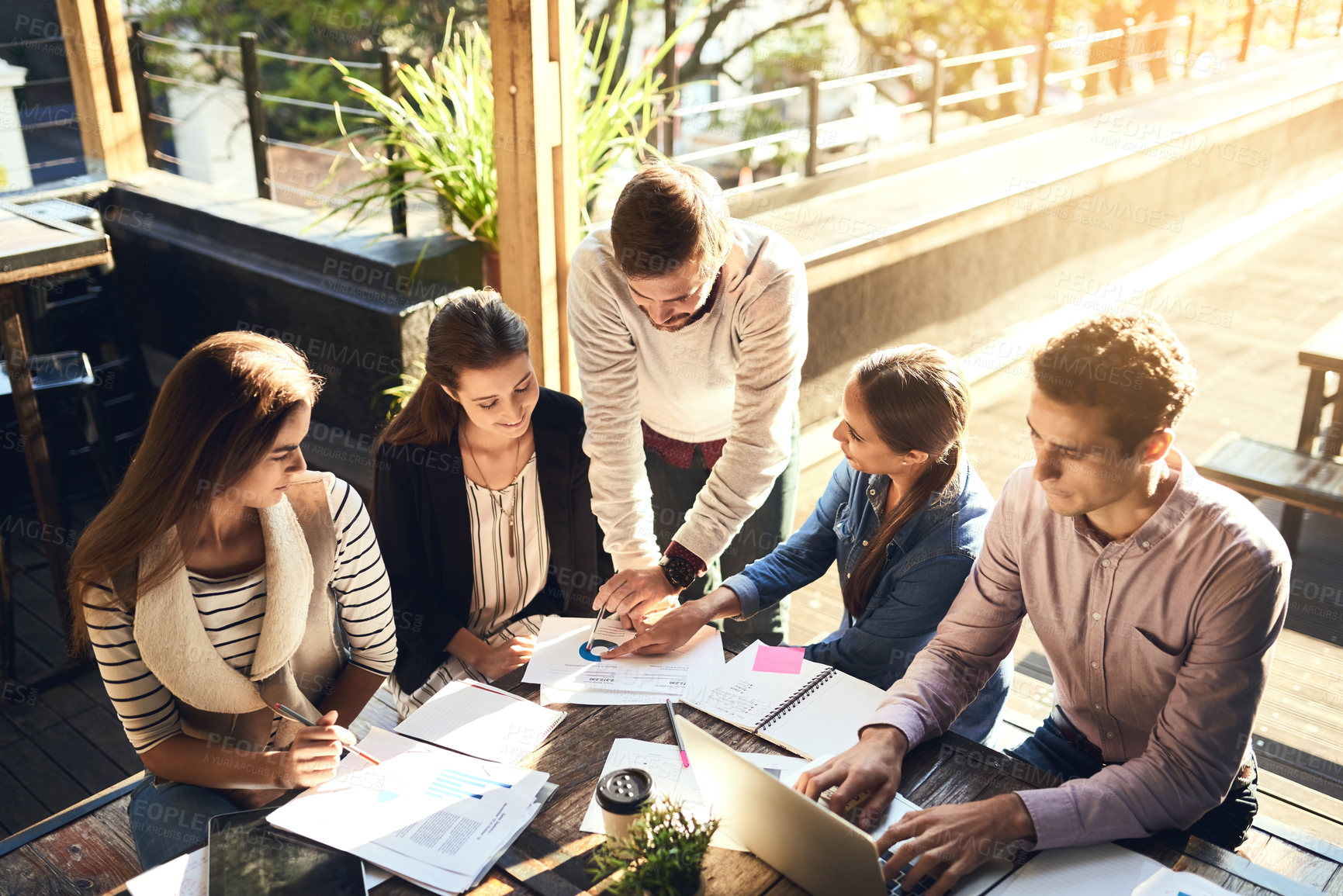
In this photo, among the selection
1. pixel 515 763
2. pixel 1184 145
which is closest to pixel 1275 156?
pixel 1184 145

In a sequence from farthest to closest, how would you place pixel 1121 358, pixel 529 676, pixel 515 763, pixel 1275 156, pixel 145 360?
pixel 145 360, pixel 1275 156, pixel 529 676, pixel 515 763, pixel 1121 358

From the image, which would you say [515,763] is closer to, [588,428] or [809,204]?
[588,428]

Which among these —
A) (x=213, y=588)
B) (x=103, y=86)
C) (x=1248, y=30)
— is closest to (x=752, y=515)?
(x=213, y=588)

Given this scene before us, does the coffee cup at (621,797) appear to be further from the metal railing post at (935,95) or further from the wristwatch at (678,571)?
the metal railing post at (935,95)

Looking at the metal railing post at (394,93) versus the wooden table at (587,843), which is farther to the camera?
the metal railing post at (394,93)

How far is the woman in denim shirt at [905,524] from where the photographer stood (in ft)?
5.71

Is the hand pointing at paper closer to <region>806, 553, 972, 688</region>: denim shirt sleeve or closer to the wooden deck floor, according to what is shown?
<region>806, 553, 972, 688</region>: denim shirt sleeve

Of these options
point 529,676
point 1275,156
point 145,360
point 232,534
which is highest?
point 1275,156

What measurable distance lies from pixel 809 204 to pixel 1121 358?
3622 millimetres

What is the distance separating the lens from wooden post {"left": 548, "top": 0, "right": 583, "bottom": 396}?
9.29 feet

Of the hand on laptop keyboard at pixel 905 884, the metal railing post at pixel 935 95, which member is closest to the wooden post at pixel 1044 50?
the metal railing post at pixel 935 95

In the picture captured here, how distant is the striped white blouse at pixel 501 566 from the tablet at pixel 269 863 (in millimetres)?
745

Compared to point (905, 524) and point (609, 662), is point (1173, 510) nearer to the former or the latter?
point (905, 524)

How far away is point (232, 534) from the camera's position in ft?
5.50
